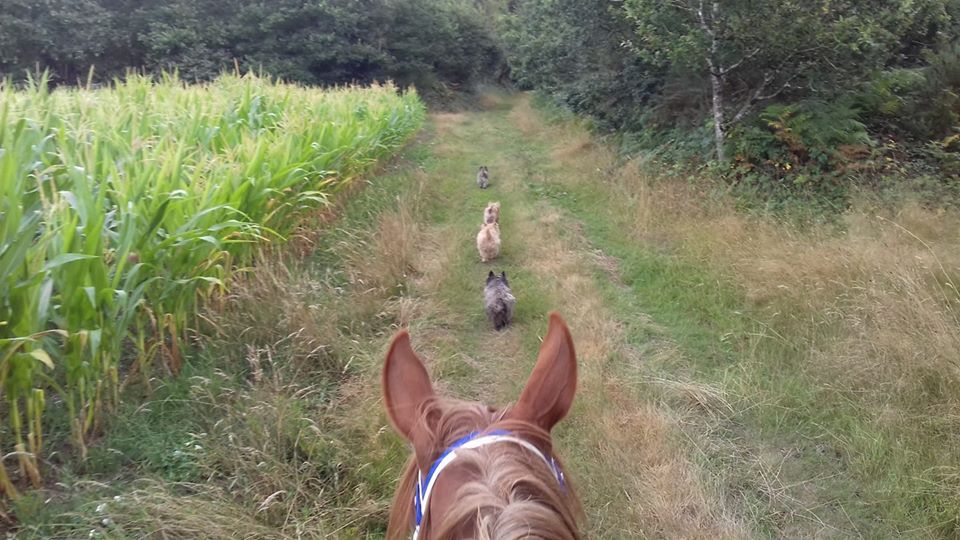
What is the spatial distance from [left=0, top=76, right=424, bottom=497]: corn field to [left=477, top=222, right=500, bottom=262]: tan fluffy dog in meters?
2.03

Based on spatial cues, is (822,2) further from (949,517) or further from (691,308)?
(949,517)

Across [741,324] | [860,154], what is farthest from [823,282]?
[860,154]

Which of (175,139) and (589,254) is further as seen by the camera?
(589,254)

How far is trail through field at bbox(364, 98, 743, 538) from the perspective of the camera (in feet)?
9.99

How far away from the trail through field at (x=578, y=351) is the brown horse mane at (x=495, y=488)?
0.71 meters

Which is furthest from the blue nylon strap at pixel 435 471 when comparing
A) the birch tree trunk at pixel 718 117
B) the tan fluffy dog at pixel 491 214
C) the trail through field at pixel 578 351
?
the birch tree trunk at pixel 718 117

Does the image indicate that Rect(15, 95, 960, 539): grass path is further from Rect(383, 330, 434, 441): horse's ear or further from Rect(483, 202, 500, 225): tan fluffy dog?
Rect(483, 202, 500, 225): tan fluffy dog

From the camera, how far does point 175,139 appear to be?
5.09 m

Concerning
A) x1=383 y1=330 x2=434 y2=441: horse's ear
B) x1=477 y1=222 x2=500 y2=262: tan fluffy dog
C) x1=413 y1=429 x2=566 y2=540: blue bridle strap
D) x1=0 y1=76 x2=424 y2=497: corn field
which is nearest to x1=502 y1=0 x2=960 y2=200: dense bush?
x1=477 y1=222 x2=500 y2=262: tan fluffy dog

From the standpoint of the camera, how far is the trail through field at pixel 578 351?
3.04 metres

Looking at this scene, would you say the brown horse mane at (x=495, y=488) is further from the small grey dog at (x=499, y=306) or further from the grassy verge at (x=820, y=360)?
the small grey dog at (x=499, y=306)

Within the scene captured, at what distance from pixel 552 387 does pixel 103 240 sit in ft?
8.79

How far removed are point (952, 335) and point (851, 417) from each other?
78 cm

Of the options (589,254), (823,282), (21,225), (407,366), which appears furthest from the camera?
(589,254)
